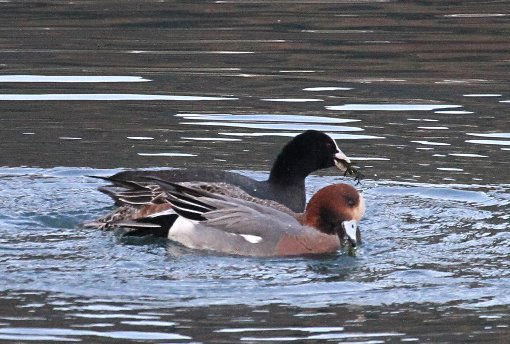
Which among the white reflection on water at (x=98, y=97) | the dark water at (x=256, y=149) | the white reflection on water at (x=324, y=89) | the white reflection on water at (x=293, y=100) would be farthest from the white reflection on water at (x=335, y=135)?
the white reflection on water at (x=324, y=89)

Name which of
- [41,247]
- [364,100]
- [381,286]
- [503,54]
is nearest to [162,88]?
[364,100]

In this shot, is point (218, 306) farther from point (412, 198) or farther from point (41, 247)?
point (412, 198)

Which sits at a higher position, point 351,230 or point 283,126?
point 283,126

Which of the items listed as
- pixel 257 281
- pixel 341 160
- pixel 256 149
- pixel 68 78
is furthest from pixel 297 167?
pixel 68 78

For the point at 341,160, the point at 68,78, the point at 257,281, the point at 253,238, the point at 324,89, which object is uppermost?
the point at 68,78

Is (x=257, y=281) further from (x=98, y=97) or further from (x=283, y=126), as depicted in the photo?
(x=98, y=97)

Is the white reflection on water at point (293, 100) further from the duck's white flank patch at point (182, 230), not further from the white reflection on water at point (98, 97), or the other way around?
the duck's white flank patch at point (182, 230)

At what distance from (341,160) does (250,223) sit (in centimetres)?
182

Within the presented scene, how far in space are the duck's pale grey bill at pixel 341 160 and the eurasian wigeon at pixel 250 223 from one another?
1.22m

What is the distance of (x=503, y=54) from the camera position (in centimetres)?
1750

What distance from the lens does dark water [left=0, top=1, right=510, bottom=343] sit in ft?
25.8

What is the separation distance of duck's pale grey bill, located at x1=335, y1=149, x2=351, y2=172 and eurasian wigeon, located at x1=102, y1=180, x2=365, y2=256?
1.22 meters

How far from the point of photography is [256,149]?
13.0m

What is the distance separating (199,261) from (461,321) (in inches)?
82.6
